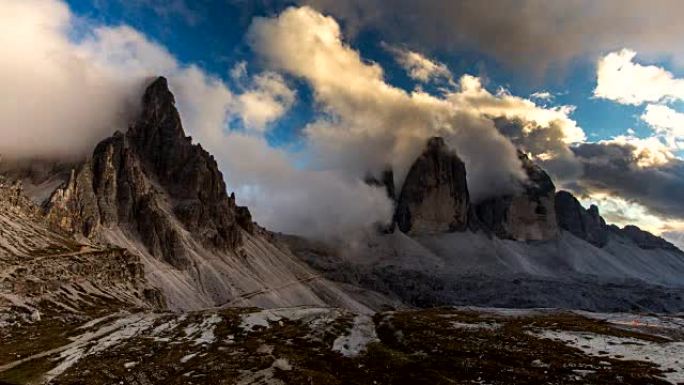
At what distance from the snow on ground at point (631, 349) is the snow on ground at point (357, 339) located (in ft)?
96.6

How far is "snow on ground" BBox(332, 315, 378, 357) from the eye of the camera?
3608 inches

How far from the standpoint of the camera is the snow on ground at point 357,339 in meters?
91.6

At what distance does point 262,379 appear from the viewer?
72875 mm

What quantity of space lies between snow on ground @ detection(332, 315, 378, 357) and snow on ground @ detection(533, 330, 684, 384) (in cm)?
2943

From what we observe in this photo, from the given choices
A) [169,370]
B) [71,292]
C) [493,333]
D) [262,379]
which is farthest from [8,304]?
[493,333]

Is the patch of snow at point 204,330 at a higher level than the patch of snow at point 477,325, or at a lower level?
lower

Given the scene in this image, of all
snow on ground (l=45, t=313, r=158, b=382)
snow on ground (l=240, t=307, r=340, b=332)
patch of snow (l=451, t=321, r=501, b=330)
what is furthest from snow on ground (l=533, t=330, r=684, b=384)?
snow on ground (l=45, t=313, r=158, b=382)

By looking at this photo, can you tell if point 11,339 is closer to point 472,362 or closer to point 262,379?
point 262,379

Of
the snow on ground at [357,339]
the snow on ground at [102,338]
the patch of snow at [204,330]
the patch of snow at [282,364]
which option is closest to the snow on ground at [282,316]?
the patch of snow at [204,330]

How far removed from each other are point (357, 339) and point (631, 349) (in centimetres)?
4355

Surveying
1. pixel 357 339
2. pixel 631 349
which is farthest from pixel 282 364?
pixel 631 349

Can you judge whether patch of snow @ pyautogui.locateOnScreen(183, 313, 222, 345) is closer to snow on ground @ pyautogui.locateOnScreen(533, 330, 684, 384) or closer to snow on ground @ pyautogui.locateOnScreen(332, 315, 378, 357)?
snow on ground @ pyautogui.locateOnScreen(332, 315, 378, 357)

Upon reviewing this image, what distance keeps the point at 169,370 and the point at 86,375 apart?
36.3ft

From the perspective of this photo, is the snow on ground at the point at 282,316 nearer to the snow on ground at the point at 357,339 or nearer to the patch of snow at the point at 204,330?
the patch of snow at the point at 204,330
